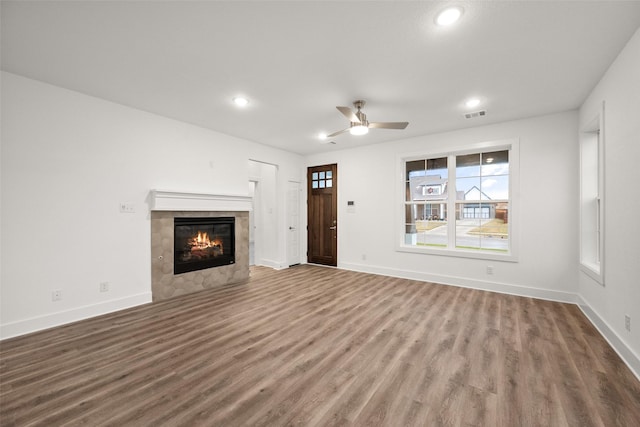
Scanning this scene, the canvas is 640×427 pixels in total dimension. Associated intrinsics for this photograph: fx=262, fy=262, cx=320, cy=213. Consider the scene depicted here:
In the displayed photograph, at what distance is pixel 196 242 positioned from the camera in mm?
4477

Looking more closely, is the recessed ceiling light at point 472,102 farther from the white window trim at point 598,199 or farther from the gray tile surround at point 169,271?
the gray tile surround at point 169,271

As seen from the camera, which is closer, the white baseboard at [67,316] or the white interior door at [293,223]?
the white baseboard at [67,316]

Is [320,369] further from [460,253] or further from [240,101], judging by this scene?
[460,253]

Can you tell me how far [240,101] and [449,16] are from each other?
2546 millimetres

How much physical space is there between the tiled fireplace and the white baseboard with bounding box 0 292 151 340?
11.4 inches

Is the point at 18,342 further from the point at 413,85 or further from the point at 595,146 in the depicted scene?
the point at 595,146

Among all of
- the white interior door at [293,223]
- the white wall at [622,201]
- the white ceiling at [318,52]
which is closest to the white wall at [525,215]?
the white ceiling at [318,52]

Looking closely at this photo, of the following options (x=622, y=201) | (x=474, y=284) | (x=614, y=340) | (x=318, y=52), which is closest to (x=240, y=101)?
(x=318, y=52)

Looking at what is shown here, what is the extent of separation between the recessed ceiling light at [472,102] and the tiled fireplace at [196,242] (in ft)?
13.1

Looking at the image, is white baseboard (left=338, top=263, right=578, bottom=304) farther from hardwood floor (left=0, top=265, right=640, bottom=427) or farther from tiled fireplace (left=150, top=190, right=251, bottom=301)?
tiled fireplace (left=150, top=190, right=251, bottom=301)

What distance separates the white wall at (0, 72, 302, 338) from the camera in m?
2.80

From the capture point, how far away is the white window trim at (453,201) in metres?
4.20

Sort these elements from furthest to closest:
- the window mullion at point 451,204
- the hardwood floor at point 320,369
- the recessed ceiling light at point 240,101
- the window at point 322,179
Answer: the window at point 322,179 → the window mullion at point 451,204 → the recessed ceiling light at point 240,101 → the hardwood floor at point 320,369

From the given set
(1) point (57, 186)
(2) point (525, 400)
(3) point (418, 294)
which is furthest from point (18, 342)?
(3) point (418, 294)
